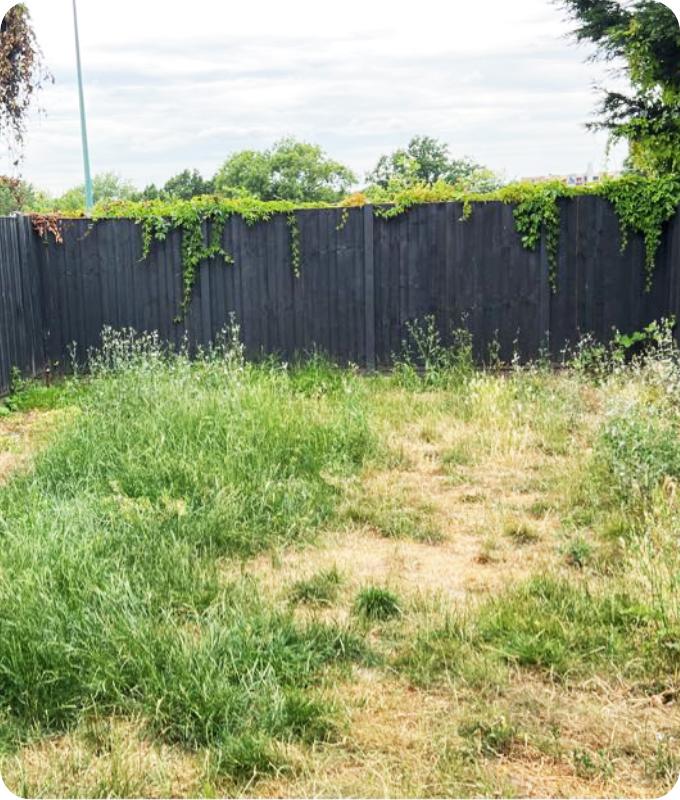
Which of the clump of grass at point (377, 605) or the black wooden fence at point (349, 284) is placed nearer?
the clump of grass at point (377, 605)

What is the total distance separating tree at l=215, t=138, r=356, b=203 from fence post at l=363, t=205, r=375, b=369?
31.4 metres

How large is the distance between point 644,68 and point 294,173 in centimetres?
3224

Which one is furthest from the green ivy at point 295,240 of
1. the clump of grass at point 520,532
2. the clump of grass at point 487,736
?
the clump of grass at point 487,736

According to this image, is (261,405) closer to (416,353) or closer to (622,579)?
(622,579)

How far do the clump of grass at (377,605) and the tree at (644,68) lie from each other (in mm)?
7615

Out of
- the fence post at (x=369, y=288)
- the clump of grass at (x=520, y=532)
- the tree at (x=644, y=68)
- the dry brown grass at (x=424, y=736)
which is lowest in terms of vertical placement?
the dry brown grass at (x=424, y=736)

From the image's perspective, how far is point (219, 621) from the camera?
320 centimetres

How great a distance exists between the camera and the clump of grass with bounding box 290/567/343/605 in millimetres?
3531

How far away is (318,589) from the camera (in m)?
3.59


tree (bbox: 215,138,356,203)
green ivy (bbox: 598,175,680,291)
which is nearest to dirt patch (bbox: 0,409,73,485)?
green ivy (bbox: 598,175,680,291)

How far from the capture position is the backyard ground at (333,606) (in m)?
2.50

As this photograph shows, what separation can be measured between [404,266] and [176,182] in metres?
35.3

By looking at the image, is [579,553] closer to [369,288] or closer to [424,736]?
[424,736]

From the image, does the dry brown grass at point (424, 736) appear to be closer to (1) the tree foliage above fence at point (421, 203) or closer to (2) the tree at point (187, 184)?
(1) the tree foliage above fence at point (421, 203)
